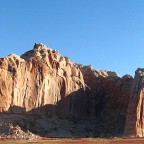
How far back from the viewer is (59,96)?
9156 cm

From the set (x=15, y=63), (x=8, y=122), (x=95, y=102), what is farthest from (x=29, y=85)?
(x=95, y=102)

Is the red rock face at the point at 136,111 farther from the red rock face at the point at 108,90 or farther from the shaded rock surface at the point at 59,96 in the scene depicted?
the red rock face at the point at 108,90

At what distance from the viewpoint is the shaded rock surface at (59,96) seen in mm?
83812

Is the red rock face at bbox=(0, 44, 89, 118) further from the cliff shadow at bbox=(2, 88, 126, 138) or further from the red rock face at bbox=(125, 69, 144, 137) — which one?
the red rock face at bbox=(125, 69, 144, 137)

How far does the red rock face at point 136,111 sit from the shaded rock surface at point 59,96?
5020mm

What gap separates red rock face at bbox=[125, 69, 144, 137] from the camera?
3201 inches

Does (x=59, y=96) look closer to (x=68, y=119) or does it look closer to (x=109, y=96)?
(x=68, y=119)

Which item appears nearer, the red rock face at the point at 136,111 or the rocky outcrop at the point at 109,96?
the red rock face at the point at 136,111

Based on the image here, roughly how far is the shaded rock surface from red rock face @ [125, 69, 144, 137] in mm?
5020

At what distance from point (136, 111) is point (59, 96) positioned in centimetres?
1723

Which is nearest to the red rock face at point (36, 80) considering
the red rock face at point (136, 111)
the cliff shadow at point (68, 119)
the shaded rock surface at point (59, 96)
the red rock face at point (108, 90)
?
the shaded rock surface at point (59, 96)

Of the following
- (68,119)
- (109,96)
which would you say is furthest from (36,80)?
(109,96)

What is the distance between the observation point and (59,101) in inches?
3593

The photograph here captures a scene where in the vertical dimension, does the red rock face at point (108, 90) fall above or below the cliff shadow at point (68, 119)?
above
